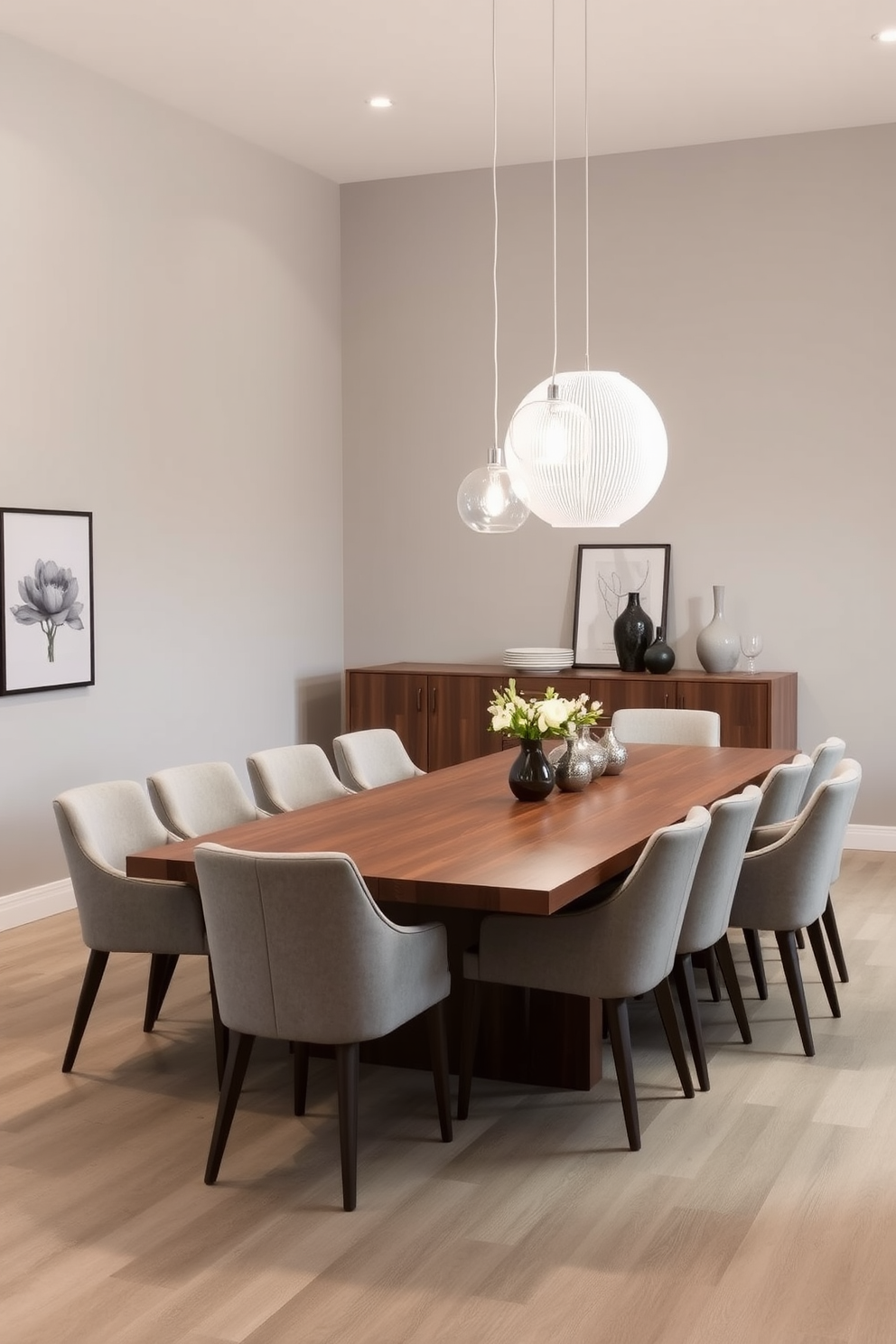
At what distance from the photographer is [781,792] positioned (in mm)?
4328

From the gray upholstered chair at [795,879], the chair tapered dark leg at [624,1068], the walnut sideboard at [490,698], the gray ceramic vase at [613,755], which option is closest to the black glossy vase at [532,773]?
the gray ceramic vase at [613,755]

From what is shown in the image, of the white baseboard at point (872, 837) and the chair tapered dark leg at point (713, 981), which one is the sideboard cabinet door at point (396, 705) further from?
the chair tapered dark leg at point (713, 981)

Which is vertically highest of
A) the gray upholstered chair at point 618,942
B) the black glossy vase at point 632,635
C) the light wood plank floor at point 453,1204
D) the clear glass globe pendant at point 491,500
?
the clear glass globe pendant at point 491,500

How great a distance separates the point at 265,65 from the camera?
589 cm

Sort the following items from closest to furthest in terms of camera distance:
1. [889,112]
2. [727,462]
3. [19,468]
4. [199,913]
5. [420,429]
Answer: [199,913]
[19,468]
[889,112]
[727,462]
[420,429]

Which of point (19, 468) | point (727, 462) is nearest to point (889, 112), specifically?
point (727, 462)

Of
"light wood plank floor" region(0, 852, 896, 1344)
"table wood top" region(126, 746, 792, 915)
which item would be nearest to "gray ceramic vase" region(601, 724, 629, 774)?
"table wood top" region(126, 746, 792, 915)

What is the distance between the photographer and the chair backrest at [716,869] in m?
3.59

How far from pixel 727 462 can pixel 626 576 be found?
77 cm

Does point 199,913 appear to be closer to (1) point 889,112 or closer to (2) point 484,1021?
(2) point 484,1021

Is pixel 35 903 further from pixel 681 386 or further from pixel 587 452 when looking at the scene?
pixel 681 386

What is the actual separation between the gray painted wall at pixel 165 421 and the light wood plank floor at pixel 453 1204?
2.16 m

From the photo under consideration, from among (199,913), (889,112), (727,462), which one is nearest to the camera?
(199,913)

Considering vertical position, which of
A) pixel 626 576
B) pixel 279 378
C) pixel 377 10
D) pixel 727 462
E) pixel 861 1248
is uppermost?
pixel 377 10
